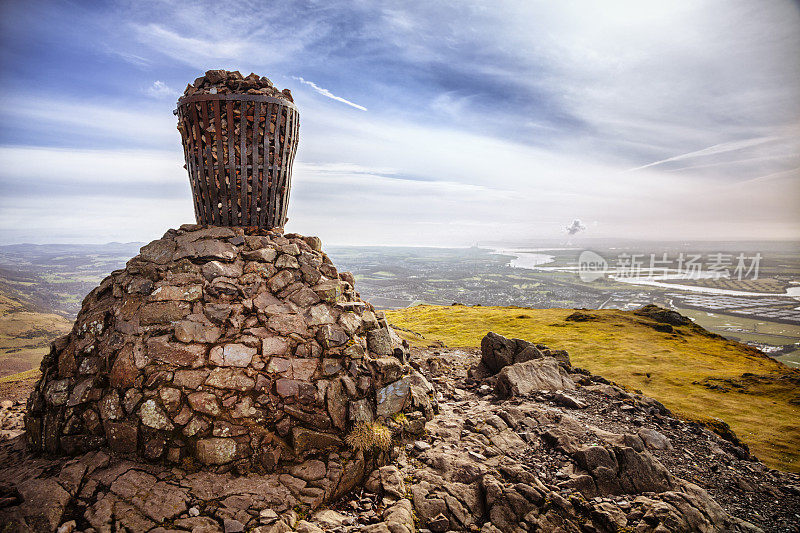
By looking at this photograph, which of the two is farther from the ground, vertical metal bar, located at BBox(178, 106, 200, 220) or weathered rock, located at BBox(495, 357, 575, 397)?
vertical metal bar, located at BBox(178, 106, 200, 220)

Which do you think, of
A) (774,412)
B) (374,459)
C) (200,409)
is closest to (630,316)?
(774,412)

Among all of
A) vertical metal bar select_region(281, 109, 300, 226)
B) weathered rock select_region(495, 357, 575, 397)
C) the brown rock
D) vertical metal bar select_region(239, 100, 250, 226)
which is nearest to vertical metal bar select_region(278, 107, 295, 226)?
vertical metal bar select_region(281, 109, 300, 226)

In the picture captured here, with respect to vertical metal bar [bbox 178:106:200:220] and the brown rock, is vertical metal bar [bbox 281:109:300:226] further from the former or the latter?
the brown rock

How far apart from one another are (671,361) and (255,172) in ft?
76.8

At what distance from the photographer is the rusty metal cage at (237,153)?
641 centimetres

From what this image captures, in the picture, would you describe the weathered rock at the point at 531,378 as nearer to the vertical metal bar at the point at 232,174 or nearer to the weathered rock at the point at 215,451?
the weathered rock at the point at 215,451

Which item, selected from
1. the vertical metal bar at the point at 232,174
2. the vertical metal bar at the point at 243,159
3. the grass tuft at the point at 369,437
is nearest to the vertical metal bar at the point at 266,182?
the vertical metal bar at the point at 243,159

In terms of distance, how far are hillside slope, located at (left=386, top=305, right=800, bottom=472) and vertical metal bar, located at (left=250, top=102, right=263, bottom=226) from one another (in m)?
9.25

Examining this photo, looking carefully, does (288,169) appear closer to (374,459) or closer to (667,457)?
(374,459)

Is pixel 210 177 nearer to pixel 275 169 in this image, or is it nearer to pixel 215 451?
pixel 275 169

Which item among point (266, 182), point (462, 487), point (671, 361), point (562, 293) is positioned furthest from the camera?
point (562, 293)

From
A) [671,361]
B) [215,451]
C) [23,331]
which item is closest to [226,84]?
[215,451]

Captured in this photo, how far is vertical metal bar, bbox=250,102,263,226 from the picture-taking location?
6.49 meters

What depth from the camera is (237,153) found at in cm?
662
